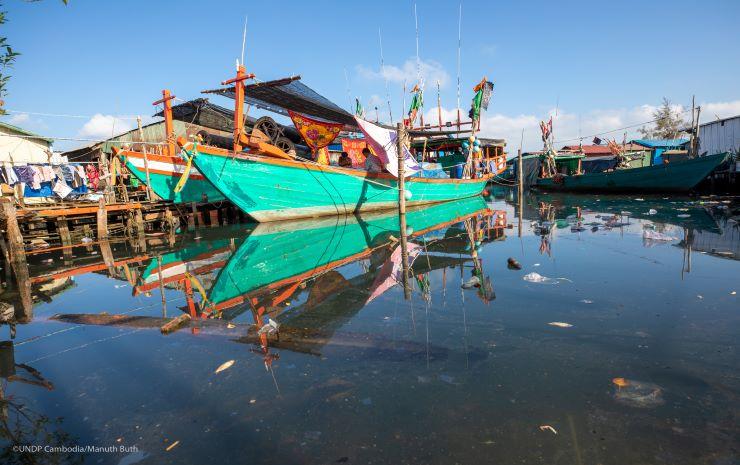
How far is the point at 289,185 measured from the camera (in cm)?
1038

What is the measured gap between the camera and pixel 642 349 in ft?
8.50

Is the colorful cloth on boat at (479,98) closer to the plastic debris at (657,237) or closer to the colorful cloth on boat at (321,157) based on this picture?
the colorful cloth on boat at (321,157)

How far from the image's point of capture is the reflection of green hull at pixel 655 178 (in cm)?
1443

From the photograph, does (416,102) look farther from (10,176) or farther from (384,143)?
(10,176)

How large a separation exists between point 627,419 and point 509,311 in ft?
5.23

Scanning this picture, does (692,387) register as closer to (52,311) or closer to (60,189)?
(52,311)

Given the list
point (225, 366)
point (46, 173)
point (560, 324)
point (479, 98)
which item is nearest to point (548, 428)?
point (560, 324)

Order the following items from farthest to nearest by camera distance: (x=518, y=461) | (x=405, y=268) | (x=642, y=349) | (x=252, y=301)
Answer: (x=405, y=268) < (x=252, y=301) < (x=642, y=349) < (x=518, y=461)

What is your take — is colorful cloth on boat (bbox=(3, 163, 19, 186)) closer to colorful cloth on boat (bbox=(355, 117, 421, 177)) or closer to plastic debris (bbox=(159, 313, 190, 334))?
colorful cloth on boat (bbox=(355, 117, 421, 177))

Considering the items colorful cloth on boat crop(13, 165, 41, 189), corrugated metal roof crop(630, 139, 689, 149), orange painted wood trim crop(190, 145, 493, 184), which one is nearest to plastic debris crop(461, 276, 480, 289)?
orange painted wood trim crop(190, 145, 493, 184)

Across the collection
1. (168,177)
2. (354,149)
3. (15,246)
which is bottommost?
(15,246)

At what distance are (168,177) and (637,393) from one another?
44.8 feet

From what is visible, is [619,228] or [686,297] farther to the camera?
[619,228]

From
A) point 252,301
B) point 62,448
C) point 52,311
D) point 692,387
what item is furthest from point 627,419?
point 52,311
